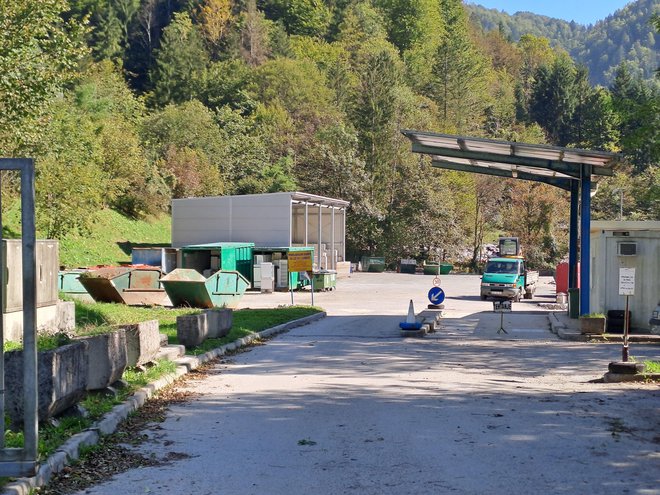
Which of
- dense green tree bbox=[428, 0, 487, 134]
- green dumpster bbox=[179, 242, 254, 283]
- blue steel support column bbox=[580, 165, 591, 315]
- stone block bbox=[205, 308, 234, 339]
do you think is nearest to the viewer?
stone block bbox=[205, 308, 234, 339]

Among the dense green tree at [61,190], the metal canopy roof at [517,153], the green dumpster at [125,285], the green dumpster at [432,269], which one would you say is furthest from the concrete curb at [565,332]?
the green dumpster at [432,269]

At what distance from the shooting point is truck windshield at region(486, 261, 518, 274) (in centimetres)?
4509

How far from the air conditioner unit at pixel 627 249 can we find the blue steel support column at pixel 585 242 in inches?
57.3

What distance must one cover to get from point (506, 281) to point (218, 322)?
90.7 ft

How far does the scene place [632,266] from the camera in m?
22.6

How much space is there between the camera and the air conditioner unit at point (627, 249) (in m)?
22.5

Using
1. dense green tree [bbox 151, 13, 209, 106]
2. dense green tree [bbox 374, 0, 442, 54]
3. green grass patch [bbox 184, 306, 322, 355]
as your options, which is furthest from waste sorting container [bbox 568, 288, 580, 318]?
dense green tree [bbox 374, 0, 442, 54]

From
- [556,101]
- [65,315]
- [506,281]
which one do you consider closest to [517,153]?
[65,315]

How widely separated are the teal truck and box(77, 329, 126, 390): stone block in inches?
1348

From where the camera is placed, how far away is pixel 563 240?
74.9 meters

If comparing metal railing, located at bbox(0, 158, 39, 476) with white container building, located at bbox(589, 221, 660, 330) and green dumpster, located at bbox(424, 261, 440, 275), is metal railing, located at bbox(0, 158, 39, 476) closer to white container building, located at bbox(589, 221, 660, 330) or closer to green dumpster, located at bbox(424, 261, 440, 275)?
white container building, located at bbox(589, 221, 660, 330)

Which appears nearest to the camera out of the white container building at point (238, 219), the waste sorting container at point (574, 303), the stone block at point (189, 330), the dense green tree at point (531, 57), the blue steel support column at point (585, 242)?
the stone block at point (189, 330)

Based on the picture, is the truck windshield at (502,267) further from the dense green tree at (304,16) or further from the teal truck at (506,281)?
the dense green tree at (304,16)

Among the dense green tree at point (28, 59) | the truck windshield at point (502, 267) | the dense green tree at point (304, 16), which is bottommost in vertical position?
the truck windshield at point (502, 267)
